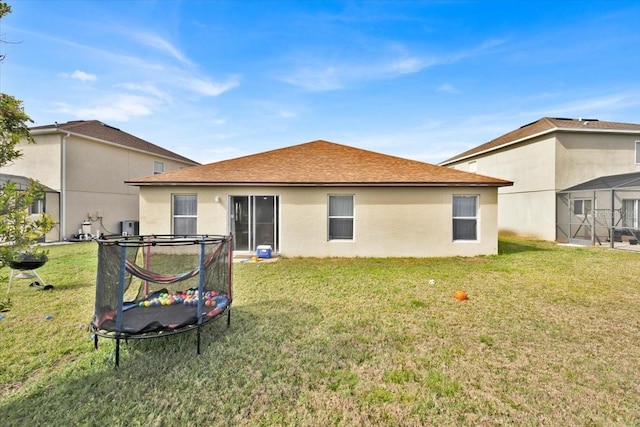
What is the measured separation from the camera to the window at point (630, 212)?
1409cm

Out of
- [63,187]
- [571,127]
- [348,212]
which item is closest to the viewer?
[348,212]

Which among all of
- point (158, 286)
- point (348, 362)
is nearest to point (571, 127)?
point (348, 362)

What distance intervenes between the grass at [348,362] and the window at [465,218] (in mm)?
3929

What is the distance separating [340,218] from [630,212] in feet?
52.7

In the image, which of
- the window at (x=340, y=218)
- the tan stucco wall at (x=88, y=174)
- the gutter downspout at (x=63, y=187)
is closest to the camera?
the window at (x=340, y=218)

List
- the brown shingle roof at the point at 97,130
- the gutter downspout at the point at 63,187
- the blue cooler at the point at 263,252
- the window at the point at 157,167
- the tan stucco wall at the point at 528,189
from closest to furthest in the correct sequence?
the blue cooler at the point at 263,252, the gutter downspout at the point at 63,187, the brown shingle roof at the point at 97,130, the tan stucco wall at the point at 528,189, the window at the point at 157,167

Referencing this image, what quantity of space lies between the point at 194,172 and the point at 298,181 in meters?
4.09

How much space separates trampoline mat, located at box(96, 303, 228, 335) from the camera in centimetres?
331

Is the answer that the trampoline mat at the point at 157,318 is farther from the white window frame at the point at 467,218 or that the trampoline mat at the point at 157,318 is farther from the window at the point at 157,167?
the window at the point at 157,167

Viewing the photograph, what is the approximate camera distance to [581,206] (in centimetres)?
→ 1407

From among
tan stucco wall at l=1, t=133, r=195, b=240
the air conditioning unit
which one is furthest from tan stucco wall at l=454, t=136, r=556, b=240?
tan stucco wall at l=1, t=133, r=195, b=240

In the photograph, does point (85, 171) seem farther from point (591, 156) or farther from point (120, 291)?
point (591, 156)

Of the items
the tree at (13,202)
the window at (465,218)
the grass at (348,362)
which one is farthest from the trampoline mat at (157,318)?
the window at (465,218)

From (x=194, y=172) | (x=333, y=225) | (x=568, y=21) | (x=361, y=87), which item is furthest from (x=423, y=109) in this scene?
(x=194, y=172)
